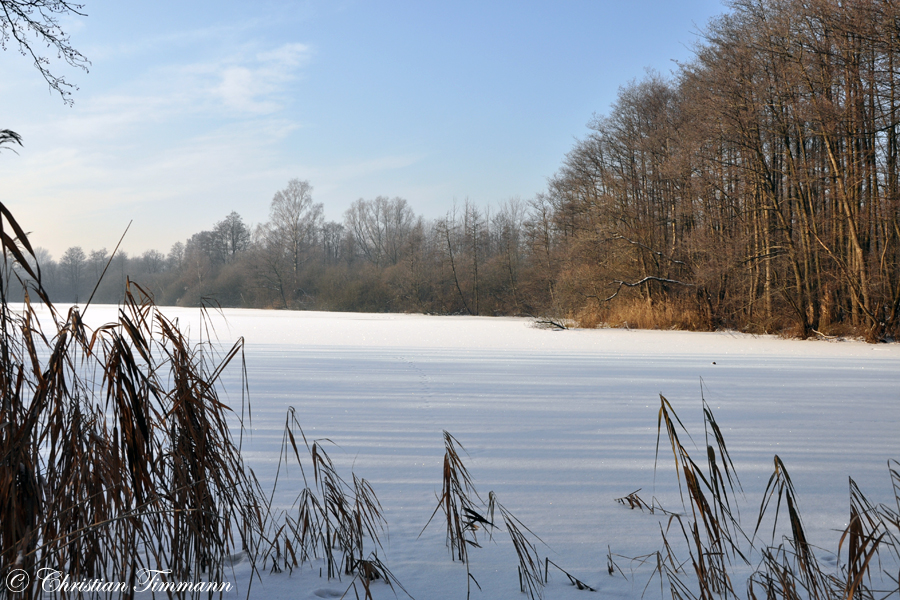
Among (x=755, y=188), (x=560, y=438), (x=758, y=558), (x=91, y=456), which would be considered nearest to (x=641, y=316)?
(x=755, y=188)

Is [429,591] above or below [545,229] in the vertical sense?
below

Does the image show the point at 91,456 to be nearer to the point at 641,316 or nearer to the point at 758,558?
the point at 758,558

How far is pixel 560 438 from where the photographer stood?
132 inches

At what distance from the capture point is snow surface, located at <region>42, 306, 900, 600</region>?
1.80m

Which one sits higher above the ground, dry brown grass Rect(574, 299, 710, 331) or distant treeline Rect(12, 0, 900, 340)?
distant treeline Rect(12, 0, 900, 340)

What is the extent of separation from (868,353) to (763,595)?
337 inches

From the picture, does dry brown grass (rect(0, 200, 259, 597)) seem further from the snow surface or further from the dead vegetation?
the dead vegetation

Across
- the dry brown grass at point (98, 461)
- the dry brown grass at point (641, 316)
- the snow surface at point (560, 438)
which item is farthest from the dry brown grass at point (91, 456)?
the dry brown grass at point (641, 316)

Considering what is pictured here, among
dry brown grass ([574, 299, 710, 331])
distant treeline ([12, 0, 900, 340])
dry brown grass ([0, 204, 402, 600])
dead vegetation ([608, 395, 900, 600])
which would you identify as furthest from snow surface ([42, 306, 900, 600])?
dry brown grass ([574, 299, 710, 331])

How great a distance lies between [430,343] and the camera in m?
10.4

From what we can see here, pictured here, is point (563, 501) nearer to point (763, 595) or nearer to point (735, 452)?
point (763, 595)

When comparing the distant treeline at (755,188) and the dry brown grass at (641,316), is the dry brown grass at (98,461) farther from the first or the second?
the dry brown grass at (641,316)

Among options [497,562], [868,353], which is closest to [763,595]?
[497,562]

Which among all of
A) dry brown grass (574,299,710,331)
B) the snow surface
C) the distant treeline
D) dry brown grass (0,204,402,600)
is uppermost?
the distant treeline
